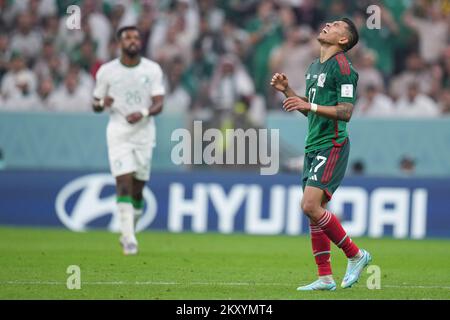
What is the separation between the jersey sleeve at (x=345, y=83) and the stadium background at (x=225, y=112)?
806cm

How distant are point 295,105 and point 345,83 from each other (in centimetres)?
67

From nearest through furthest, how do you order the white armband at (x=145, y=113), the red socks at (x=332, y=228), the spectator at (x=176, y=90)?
1. the red socks at (x=332, y=228)
2. the white armband at (x=145, y=113)
3. the spectator at (x=176, y=90)

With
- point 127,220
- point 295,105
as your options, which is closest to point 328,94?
point 295,105

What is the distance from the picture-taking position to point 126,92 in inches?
567

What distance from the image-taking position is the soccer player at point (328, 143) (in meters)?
10.1

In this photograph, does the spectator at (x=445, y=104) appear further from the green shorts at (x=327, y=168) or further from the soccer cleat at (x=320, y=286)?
the soccer cleat at (x=320, y=286)

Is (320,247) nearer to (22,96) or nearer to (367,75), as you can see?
(367,75)

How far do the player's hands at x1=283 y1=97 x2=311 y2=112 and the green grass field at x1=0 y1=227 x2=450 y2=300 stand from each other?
171cm

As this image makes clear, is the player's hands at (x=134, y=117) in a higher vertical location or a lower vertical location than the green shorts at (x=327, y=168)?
higher

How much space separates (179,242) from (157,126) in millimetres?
3295

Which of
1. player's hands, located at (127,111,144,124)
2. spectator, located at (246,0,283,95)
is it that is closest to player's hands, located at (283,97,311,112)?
player's hands, located at (127,111,144,124)

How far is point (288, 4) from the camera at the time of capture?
71.0 ft

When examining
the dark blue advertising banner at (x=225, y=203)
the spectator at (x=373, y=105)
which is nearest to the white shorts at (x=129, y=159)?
the dark blue advertising banner at (x=225, y=203)
